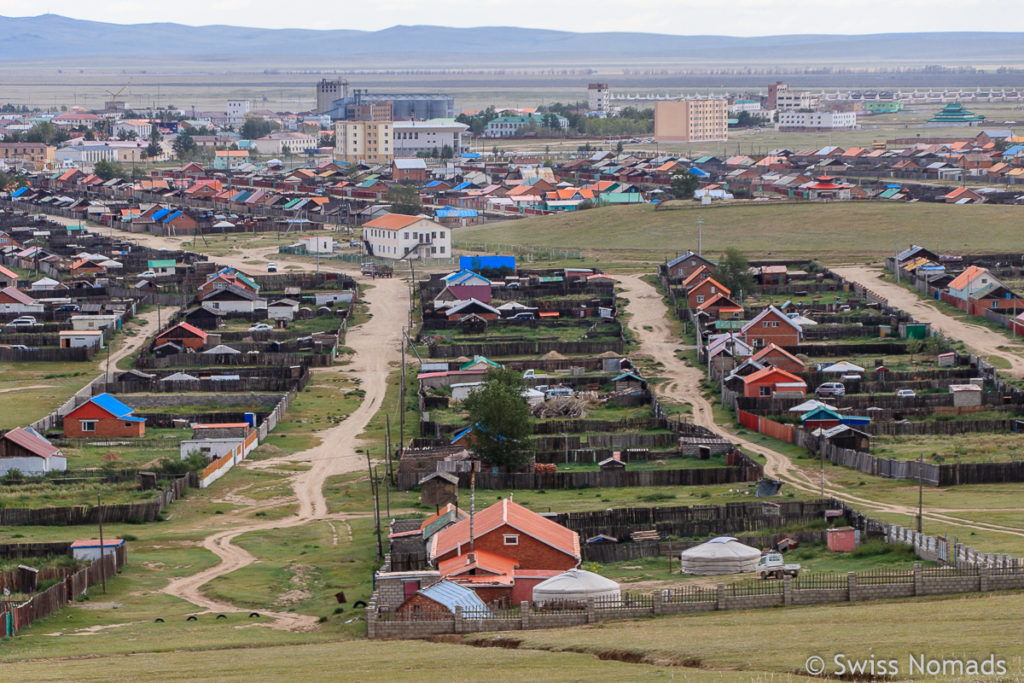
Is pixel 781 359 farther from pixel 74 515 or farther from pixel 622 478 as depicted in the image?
pixel 74 515

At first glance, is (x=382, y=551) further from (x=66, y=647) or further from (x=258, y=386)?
(x=258, y=386)

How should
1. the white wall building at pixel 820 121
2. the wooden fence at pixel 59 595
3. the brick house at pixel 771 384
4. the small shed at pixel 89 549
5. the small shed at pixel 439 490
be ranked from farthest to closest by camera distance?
the white wall building at pixel 820 121 < the brick house at pixel 771 384 < the small shed at pixel 439 490 < the small shed at pixel 89 549 < the wooden fence at pixel 59 595

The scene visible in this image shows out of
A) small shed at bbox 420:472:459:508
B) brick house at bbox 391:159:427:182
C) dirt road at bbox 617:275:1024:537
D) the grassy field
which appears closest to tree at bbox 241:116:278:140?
brick house at bbox 391:159:427:182

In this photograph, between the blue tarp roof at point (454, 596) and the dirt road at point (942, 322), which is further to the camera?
the dirt road at point (942, 322)

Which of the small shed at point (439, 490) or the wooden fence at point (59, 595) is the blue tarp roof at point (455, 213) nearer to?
the small shed at point (439, 490)

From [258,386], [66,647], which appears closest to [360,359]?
[258,386]

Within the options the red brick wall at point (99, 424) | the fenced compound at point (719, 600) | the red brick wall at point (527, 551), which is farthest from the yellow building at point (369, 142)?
the fenced compound at point (719, 600)
